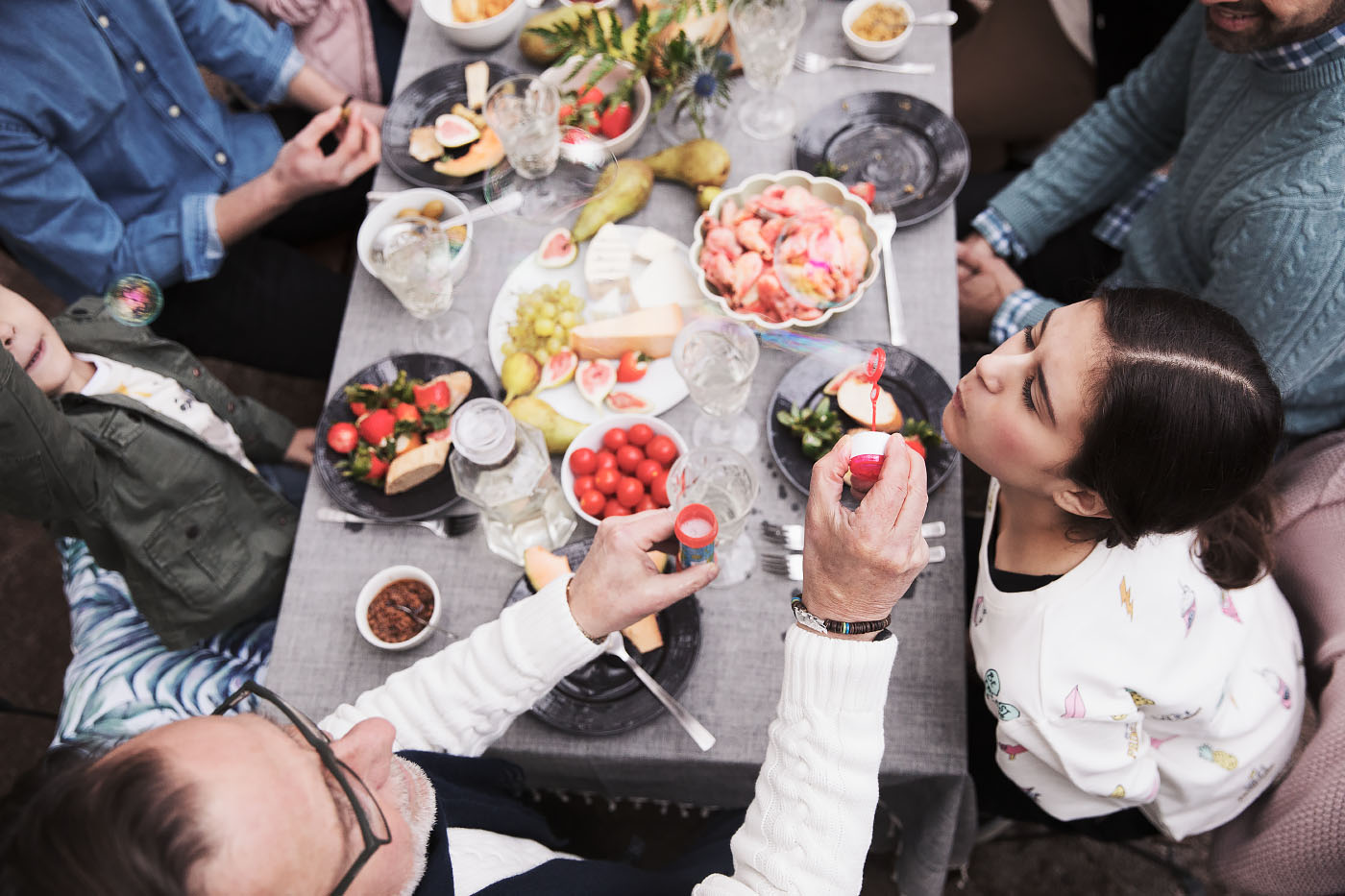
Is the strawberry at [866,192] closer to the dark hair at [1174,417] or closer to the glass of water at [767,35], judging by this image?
the glass of water at [767,35]

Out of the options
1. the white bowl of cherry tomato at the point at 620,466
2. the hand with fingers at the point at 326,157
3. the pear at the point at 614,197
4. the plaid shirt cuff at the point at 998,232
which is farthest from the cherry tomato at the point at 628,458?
the plaid shirt cuff at the point at 998,232

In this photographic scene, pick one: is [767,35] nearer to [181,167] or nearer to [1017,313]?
[1017,313]

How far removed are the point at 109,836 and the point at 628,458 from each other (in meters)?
0.96

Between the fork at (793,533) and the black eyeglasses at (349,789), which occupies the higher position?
the black eyeglasses at (349,789)

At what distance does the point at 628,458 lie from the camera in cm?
156

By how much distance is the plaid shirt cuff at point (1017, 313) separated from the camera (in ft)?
6.91

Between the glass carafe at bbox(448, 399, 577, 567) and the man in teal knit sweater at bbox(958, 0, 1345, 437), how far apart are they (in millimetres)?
1304

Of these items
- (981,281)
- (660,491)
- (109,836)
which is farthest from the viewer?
(981,281)

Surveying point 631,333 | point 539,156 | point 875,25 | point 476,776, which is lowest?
point 476,776

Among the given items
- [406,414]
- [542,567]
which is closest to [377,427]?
[406,414]

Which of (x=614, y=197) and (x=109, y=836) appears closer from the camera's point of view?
(x=109, y=836)

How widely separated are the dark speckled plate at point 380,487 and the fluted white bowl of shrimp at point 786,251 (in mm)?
566

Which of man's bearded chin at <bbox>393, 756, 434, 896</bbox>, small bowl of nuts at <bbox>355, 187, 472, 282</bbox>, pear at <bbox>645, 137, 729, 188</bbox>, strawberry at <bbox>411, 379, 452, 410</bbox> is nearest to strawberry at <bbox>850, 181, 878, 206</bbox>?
pear at <bbox>645, 137, 729, 188</bbox>

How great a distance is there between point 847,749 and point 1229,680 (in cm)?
79
